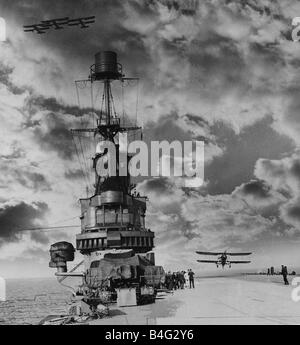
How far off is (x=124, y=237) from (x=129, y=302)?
1711 centimetres

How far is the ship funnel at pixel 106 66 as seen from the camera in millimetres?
45969

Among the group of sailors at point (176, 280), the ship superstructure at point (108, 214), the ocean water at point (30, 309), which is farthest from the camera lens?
the ocean water at point (30, 309)

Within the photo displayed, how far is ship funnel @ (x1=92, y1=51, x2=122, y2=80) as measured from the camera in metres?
46.0

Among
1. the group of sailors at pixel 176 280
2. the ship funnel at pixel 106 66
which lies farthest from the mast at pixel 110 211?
the group of sailors at pixel 176 280

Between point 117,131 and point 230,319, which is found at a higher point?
point 117,131

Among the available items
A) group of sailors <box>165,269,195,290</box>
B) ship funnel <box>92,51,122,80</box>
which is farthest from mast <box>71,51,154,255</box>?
group of sailors <box>165,269,195,290</box>

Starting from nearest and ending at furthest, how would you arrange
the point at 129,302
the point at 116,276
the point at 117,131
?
the point at 129,302
the point at 116,276
the point at 117,131

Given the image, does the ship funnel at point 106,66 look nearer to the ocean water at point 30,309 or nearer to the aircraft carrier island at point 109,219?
the aircraft carrier island at point 109,219

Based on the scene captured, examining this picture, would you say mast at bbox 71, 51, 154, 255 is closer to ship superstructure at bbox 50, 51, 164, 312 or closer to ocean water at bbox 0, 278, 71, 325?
ship superstructure at bbox 50, 51, 164, 312

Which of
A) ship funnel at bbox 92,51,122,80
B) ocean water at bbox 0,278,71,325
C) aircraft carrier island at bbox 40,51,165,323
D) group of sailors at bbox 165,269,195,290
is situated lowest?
ocean water at bbox 0,278,71,325
